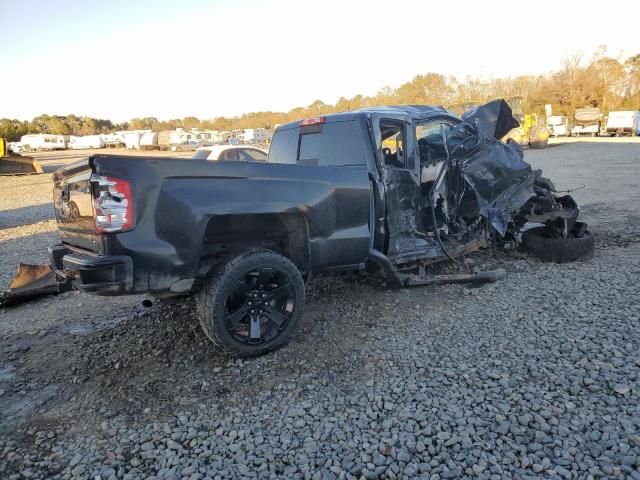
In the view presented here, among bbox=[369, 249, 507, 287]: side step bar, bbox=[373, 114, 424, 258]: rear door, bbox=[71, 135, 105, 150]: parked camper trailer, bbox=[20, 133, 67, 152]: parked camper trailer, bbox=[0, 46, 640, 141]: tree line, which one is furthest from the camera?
bbox=[71, 135, 105, 150]: parked camper trailer

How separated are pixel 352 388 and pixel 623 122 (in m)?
44.3

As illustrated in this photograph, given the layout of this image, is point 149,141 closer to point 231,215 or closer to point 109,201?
point 231,215

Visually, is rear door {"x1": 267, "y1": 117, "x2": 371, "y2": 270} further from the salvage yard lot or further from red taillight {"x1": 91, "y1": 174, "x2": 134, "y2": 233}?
red taillight {"x1": 91, "y1": 174, "x2": 134, "y2": 233}

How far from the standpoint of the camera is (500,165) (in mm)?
5309

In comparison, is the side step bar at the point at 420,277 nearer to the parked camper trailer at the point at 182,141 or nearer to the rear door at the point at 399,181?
the rear door at the point at 399,181

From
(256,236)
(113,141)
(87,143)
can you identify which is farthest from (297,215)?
(87,143)

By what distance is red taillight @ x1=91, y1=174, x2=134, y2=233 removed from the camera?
2.98 metres

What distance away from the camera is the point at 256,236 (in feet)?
12.7

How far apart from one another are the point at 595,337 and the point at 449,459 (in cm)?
200

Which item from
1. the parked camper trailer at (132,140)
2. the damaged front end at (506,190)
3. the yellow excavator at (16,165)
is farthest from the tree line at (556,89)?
the damaged front end at (506,190)

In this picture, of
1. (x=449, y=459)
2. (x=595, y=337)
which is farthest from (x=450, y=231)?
(x=449, y=459)

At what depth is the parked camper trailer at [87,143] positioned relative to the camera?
73050 mm

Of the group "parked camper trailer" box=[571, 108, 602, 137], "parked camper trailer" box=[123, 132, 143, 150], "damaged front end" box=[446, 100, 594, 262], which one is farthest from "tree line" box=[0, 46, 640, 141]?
"damaged front end" box=[446, 100, 594, 262]

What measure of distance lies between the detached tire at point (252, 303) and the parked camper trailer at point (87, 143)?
257 ft
